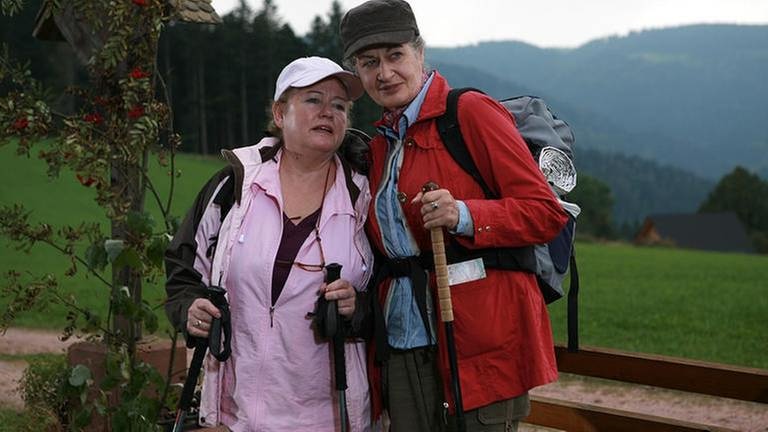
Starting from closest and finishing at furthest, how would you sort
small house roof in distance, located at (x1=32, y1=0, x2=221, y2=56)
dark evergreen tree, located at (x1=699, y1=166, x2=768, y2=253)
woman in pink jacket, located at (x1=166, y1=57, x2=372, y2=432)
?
1. woman in pink jacket, located at (x1=166, y1=57, x2=372, y2=432)
2. small house roof in distance, located at (x1=32, y1=0, x2=221, y2=56)
3. dark evergreen tree, located at (x1=699, y1=166, x2=768, y2=253)

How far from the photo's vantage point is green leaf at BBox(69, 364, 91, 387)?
5168 millimetres

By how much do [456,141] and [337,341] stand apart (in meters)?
0.83

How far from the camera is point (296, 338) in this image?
324 cm

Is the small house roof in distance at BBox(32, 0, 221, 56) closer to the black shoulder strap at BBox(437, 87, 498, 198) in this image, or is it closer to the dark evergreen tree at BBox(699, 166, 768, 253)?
the black shoulder strap at BBox(437, 87, 498, 198)

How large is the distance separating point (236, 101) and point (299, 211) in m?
43.5

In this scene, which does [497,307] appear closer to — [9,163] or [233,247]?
[233,247]

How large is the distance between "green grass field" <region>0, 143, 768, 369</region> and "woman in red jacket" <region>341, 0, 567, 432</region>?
111 inches

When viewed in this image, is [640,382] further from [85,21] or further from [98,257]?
[85,21]

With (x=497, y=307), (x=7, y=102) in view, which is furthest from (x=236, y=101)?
(x=497, y=307)

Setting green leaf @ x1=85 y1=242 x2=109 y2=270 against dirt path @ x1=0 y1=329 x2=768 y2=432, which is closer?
green leaf @ x1=85 y1=242 x2=109 y2=270

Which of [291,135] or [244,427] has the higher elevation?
[291,135]

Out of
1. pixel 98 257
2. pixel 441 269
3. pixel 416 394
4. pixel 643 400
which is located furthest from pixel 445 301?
→ pixel 643 400

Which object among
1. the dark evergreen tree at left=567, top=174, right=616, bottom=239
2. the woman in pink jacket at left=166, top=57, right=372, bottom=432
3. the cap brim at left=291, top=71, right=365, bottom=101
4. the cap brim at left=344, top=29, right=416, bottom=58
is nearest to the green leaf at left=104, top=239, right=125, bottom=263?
the woman in pink jacket at left=166, top=57, right=372, bottom=432

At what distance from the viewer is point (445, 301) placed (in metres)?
2.89
